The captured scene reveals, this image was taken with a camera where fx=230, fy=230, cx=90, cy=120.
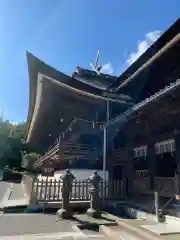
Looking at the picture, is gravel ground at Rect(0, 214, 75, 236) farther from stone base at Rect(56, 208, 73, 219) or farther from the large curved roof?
the large curved roof

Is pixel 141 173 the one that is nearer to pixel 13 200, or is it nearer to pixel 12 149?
pixel 13 200

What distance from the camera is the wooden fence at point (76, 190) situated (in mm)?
8234

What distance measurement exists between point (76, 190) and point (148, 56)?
18.2ft

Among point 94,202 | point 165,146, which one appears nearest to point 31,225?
point 94,202

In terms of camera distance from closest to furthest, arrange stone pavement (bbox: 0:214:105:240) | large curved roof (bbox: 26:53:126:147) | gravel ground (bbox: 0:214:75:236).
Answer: stone pavement (bbox: 0:214:105:240), gravel ground (bbox: 0:214:75:236), large curved roof (bbox: 26:53:126:147)

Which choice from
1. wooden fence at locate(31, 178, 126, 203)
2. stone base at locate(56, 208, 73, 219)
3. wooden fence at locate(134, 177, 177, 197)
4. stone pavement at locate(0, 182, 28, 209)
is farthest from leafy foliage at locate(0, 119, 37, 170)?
stone base at locate(56, 208, 73, 219)

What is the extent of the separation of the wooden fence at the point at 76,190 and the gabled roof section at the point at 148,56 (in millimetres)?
4179

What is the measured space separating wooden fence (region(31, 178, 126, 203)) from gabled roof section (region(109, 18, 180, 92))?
4179 mm

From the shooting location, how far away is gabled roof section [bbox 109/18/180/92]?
261 inches

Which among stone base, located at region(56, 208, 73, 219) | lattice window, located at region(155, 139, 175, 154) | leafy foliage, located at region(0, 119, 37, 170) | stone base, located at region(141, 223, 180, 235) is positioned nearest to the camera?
stone base, located at region(141, 223, 180, 235)

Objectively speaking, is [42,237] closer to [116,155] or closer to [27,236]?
[27,236]

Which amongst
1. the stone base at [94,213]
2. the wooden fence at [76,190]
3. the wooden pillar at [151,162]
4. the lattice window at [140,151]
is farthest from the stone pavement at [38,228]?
the lattice window at [140,151]

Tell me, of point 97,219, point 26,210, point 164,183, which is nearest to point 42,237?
point 97,219

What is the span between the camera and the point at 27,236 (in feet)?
16.0
